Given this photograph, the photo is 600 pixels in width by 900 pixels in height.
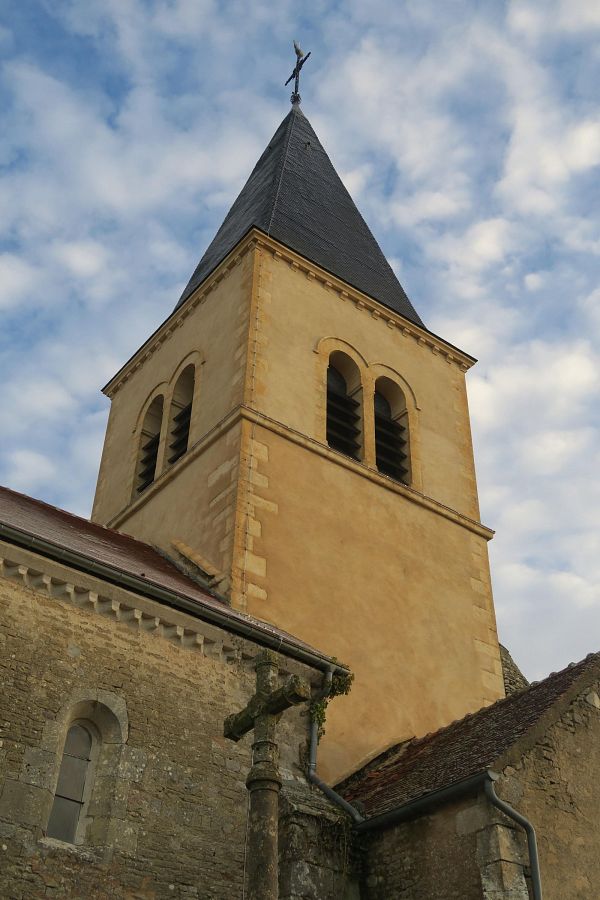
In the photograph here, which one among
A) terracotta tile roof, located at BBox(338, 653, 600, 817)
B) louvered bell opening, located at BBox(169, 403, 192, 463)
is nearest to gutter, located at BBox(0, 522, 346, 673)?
terracotta tile roof, located at BBox(338, 653, 600, 817)

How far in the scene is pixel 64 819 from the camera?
325 inches

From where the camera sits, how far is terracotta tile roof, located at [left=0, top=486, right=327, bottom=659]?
953 centimetres

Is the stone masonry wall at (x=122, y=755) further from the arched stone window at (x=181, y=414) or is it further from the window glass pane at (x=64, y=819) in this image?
the arched stone window at (x=181, y=414)

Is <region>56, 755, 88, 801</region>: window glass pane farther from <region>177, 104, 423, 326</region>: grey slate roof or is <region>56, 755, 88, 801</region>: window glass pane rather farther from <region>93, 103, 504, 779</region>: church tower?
<region>177, 104, 423, 326</region>: grey slate roof

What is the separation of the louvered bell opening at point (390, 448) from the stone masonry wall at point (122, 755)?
6274 mm

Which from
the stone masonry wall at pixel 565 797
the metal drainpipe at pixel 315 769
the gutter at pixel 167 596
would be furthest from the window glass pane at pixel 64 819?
the stone masonry wall at pixel 565 797

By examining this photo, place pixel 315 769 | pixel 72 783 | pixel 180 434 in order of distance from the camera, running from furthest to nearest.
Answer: pixel 180 434 → pixel 315 769 → pixel 72 783

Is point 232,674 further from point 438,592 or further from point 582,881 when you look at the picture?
point 438,592

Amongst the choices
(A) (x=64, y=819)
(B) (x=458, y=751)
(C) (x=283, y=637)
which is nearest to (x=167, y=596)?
(C) (x=283, y=637)

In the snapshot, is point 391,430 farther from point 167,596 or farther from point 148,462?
point 167,596

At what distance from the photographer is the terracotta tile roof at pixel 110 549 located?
9526mm

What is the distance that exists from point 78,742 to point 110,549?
3.21 metres

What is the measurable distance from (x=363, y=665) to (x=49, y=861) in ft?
17.9

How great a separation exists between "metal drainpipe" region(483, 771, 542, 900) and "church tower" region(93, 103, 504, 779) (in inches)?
126
